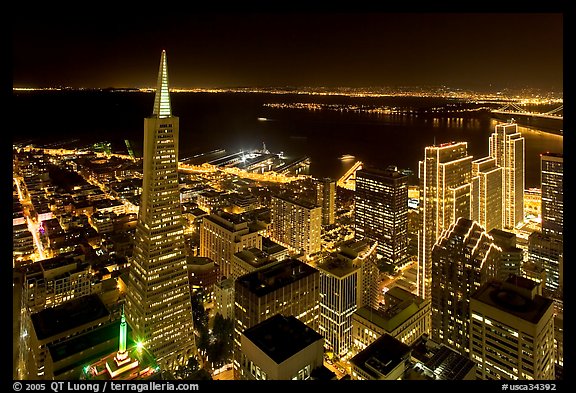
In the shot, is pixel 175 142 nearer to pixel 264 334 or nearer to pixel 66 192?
pixel 264 334

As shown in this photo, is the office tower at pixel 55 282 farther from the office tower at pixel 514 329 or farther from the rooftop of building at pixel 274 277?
the office tower at pixel 514 329

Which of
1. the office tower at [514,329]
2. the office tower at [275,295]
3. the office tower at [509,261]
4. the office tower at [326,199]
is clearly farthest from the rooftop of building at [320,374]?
the office tower at [326,199]

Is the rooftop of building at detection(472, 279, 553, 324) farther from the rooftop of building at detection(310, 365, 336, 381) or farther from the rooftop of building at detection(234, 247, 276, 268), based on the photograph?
the rooftop of building at detection(234, 247, 276, 268)

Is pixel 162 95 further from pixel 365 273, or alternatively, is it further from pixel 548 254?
pixel 548 254

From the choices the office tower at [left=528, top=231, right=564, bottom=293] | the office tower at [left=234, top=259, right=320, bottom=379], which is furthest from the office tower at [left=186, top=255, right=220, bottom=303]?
the office tower at [left=528, top=231, right=564, bottom=293]

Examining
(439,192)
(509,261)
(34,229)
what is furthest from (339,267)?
(34,229)

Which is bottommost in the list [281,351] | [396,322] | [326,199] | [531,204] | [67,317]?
[396,322]
